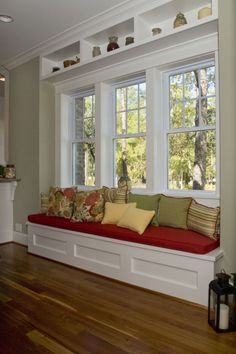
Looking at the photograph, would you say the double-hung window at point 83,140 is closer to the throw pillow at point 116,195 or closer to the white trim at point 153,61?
the white trim at point 153,61

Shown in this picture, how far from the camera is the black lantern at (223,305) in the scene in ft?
6.64

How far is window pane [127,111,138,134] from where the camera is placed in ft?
12.0

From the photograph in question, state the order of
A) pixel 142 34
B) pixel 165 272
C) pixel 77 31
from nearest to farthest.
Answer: pixel 165 272 → pixel 142 34 → pixel 77 31

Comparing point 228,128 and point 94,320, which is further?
point 228,128

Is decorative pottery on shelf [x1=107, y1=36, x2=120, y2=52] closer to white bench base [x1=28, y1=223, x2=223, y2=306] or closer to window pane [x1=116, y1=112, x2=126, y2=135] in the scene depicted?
window pane [x1=116, y1=112, x2=126, y2=135]

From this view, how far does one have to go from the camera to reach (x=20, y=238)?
4.53 m

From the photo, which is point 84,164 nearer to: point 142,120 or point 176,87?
point 142,120

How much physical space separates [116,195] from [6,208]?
7.08ft

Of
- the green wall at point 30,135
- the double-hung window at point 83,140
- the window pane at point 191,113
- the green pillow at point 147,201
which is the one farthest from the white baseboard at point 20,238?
the window pane at point 191,113

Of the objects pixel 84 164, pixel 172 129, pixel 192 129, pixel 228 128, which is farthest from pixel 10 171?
pixel 228 128

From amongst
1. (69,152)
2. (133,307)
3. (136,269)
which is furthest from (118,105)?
(133,307)

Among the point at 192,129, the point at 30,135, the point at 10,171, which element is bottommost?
the point at 10,171

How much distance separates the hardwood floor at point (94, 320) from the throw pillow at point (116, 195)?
0.90 metres

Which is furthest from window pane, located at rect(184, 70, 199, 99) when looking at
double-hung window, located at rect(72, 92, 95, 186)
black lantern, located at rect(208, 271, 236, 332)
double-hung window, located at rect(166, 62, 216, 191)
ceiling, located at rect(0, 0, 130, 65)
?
black lantern, located at rect(208, 271, 236, 332)
